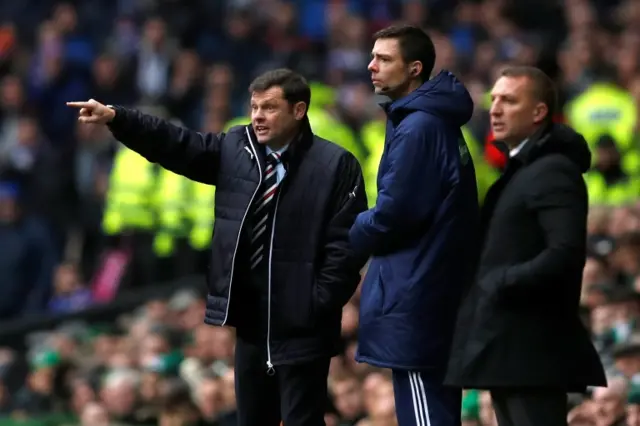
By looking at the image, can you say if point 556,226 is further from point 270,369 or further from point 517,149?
point 270,369

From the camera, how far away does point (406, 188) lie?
20.8ft

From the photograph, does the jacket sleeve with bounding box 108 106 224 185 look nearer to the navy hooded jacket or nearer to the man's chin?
the man's chin

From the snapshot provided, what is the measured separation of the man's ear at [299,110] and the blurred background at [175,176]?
238 cm

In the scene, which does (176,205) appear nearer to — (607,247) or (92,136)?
(92,136)

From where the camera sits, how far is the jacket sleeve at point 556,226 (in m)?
5.93

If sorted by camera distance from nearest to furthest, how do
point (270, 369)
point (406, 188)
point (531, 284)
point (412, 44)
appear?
point (531, 284) → point (406, 188) → point (412, 44) → point (270, 369)

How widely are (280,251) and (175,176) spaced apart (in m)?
8.52

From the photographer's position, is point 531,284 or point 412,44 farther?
point 412,44

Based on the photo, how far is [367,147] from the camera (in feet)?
46.4

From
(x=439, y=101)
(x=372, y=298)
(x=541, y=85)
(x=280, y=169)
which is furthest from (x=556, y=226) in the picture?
(x=280, y=169)

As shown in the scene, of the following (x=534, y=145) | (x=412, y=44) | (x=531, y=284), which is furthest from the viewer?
(x=412, y=44)

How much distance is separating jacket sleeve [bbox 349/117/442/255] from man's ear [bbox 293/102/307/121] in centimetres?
56

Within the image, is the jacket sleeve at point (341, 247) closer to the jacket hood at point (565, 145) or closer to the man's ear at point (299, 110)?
the man's ear at point (299, 110)

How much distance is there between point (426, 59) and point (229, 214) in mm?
1023
